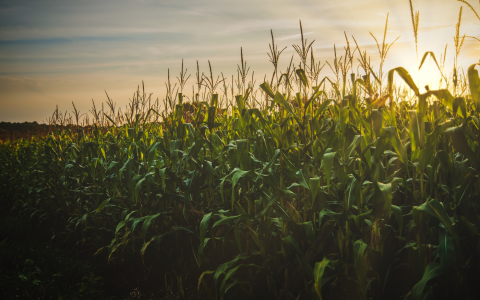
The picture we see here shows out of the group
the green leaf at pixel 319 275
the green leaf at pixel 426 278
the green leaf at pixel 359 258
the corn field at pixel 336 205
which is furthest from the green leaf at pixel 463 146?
the green leaf at pixel 319 275

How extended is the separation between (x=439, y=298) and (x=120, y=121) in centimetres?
532

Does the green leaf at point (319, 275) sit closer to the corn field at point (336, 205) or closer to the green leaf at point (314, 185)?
the corn field at point (336, 205)

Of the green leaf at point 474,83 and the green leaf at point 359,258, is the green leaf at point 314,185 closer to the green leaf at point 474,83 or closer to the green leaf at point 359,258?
the green leaf at point 359,258

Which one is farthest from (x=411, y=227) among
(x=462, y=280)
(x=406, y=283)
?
(x=406, y=283)

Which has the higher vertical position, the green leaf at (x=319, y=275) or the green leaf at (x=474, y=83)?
the green leaf at (x=474, y=83)

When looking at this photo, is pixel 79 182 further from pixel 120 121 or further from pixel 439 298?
pixel 439 298

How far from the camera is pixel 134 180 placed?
2455 millimetres

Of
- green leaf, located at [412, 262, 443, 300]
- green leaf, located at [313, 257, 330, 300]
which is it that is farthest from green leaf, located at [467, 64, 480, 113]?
green leaf, located at [313, 257, 330, 300]

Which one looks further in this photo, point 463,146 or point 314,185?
point 314,185

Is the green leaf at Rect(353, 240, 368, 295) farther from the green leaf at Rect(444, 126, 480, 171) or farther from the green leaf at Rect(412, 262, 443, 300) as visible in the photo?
the green leaf at Rect(444, 126, 480, 171)

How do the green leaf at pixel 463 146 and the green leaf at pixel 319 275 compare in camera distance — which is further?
the green leaf at pixel 319 275

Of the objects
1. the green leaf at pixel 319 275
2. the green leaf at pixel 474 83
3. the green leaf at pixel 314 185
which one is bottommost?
the green leaf at pixel 319 275

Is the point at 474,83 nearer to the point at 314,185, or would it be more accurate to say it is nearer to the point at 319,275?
the point at 314,185

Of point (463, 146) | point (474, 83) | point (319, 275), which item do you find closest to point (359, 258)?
point (319, 275)
